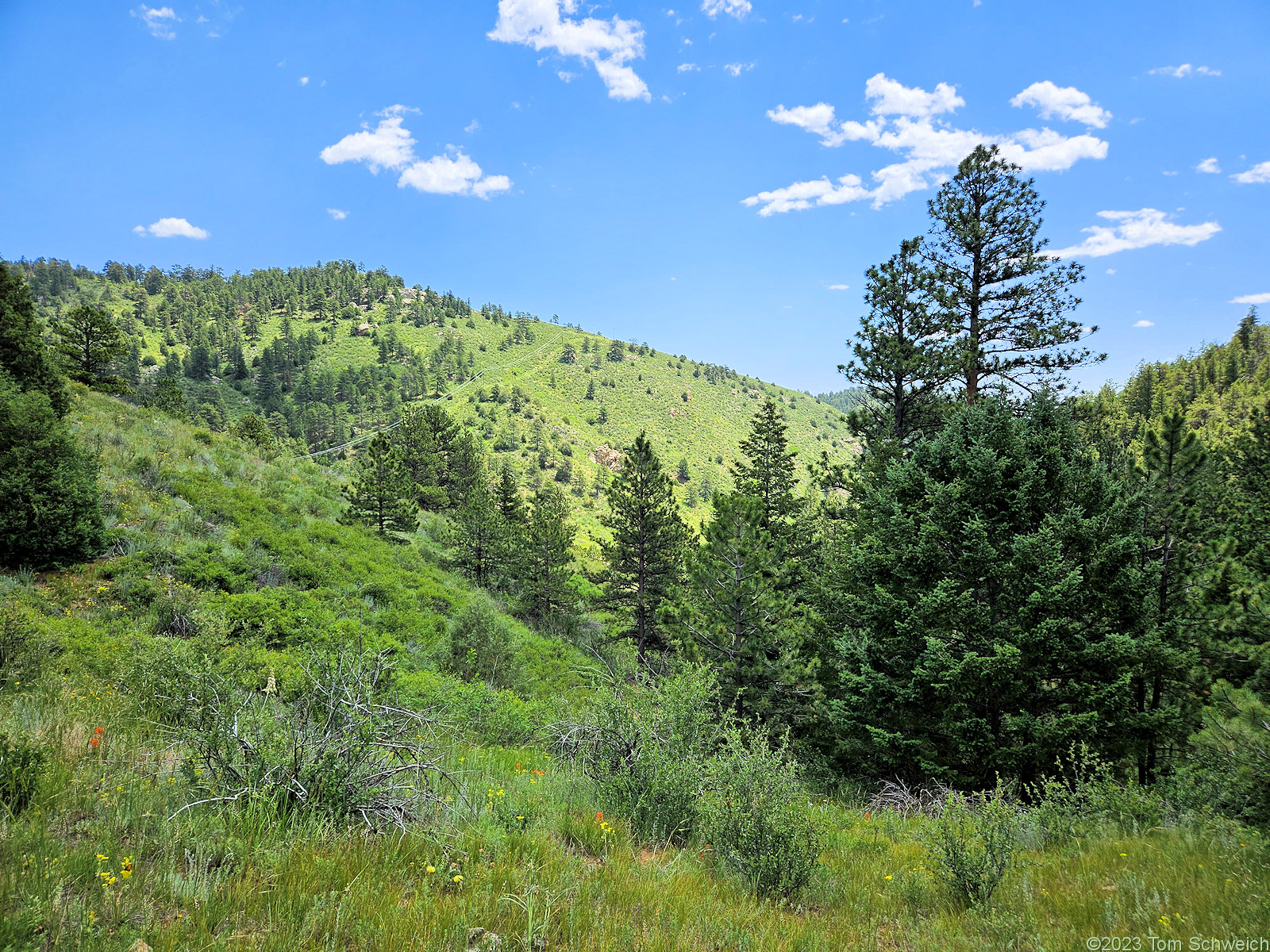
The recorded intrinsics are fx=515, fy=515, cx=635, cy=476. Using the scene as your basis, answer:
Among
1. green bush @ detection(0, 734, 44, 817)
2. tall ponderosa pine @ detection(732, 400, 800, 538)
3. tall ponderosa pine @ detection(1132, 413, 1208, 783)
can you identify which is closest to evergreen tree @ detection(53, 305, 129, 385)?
tall ponderosa pine @ detection(732, 400, 800, 538)

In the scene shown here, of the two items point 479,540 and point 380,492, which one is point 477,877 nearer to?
point 380,492

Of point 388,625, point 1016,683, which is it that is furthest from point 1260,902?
point 388,625

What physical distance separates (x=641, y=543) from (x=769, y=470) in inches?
272

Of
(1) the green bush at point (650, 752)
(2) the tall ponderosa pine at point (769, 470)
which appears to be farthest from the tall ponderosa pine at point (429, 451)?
(1) the green bush at point (650, 752)

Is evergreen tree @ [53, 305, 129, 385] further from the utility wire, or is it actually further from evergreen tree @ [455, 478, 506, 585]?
the utility wire

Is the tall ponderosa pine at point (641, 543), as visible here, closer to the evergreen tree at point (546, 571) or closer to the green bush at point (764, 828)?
the evergreen tree at point (546, 571)

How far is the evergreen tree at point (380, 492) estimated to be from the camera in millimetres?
19203

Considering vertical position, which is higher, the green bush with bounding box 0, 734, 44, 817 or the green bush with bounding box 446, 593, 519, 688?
the green bush with bounding box 0, 734, 44, 817

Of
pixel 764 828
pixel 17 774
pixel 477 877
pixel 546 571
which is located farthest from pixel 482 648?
pixel 477 877

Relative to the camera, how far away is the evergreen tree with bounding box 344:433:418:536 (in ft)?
63.0

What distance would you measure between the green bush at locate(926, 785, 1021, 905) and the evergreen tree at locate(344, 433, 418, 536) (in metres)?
18.9

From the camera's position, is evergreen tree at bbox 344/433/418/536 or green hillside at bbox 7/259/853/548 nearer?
evergreen tree at bbox 344/433/418/536

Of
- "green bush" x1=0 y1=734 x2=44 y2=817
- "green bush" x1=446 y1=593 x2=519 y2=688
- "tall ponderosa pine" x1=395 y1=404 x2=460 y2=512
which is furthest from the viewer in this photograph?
"tall ponderosa pine" x1=395 y1=404 x2=460 y2=512

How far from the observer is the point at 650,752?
4605 mm
